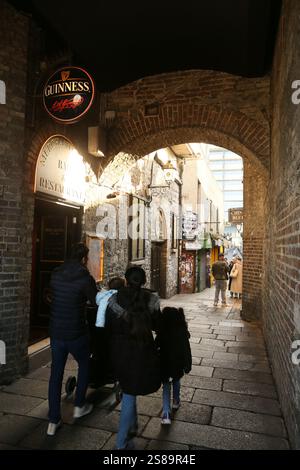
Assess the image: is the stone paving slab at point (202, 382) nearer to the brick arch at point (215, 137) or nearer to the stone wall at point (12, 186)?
the stone wall at point (12, 186)

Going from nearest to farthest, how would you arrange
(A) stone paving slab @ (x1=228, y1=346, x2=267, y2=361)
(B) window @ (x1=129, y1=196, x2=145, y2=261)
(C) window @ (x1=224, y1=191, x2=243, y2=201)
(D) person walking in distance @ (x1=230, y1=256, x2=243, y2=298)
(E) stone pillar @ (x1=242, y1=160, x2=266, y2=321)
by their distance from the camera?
(A) stone paving slab @ (x1=228, y1=346, x2=267, y2=361) → (E) stone pillar @ (x1=242, y1=160, x2=266, y2=321) → (B) window @ (x1=129, y1=196, x2=145, y2=261) → (D) person walking in distance @ (x1=230, y1=256, x2=243, y2=298) → (C) window @ (x1=224, y1=191, x2=243, y2=201)

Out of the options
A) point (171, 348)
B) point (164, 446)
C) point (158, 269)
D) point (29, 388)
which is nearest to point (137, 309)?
point (171, 348)

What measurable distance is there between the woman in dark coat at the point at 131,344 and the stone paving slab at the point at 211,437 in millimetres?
558

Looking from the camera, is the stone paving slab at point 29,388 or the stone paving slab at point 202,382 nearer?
the stone paving slab at point 29,388

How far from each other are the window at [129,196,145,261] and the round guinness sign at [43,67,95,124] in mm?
4615

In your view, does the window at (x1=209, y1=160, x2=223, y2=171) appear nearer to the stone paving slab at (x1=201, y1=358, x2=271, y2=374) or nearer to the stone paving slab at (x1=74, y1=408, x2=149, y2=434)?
the stone paving slab at (x1=201, y1=358, x2=271, y2=374)

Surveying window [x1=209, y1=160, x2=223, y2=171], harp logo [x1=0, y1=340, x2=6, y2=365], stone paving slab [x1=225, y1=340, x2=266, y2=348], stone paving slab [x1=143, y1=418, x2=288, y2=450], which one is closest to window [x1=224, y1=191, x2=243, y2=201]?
window [x1=209, y1=160, x2=223, y2=171]

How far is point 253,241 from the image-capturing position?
906 cm

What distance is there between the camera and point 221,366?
529 cm

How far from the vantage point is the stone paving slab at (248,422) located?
3371mm

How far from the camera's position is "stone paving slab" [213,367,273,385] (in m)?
4.74

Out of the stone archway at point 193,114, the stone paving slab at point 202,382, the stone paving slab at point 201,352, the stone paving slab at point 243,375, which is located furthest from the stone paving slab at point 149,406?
the stone archway at point 193,114
